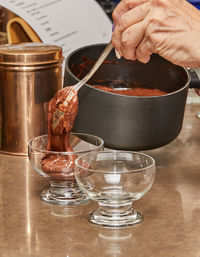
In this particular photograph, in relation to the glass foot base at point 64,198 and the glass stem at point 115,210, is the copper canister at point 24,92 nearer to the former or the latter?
the glass foot base at point 64,198

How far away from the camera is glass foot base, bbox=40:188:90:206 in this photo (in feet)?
3.79

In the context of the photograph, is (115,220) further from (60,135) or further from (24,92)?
(24,92)

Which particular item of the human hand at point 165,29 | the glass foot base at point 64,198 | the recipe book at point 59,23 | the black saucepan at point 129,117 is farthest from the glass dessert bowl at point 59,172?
the recipe book at point 59,23

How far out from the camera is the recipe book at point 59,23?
2.00 metres

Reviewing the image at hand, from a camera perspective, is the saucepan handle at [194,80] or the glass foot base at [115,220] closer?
the glass foot base at [115,220]

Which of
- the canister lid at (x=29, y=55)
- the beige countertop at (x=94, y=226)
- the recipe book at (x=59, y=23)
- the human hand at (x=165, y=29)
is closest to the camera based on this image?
the beige countertop at (x=94, y=226)

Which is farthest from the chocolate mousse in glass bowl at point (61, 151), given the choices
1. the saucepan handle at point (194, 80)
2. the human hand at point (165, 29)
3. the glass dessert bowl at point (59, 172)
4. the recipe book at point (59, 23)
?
the recipe book at point (59, 23)

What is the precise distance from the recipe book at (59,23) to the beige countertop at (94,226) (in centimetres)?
75

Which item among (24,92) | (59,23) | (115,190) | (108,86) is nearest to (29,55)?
(24,92)

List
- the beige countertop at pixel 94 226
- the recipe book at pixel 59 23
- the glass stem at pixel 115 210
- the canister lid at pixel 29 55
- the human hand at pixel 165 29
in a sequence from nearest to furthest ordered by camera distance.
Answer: the beige countertop at pixel 94 226 → the glass stem at pixel 115 210 → the human hand at pixel 165 29 → the canister lid at pixel 29 55 → the recipe book at pixel 59 23

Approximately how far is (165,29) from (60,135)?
0.31 m

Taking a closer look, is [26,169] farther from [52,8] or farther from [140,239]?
[52,8]

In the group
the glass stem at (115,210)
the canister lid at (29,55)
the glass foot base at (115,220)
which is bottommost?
the glass foot base at (115,220)

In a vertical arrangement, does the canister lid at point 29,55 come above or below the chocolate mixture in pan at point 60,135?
above
